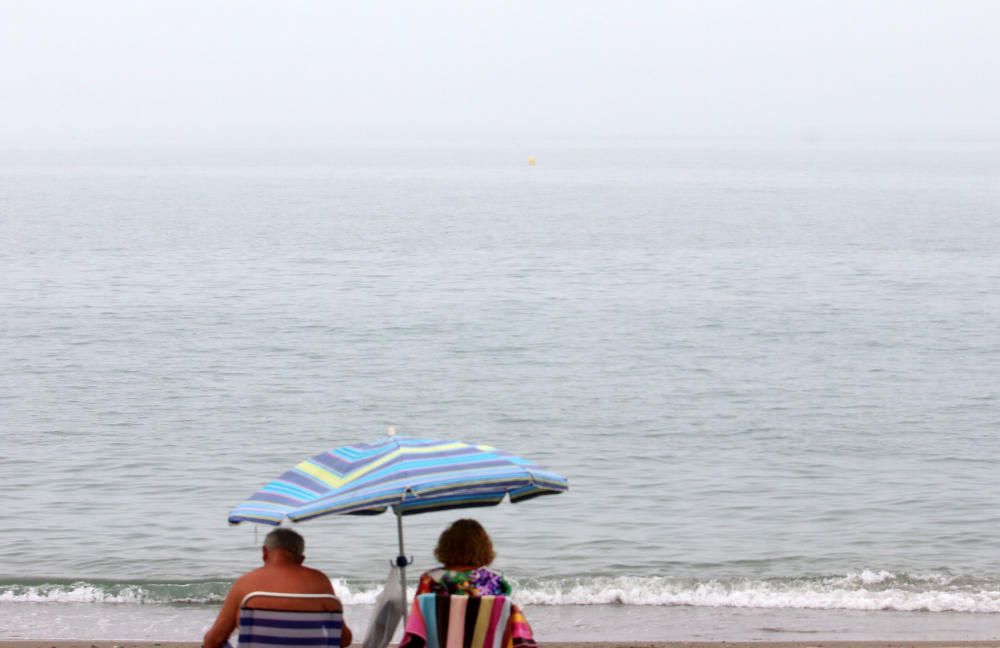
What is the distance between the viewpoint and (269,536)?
594 centimetres

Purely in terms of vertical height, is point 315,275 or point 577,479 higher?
point 315,275

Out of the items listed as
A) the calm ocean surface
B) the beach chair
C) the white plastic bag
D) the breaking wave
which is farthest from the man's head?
the breaking wave

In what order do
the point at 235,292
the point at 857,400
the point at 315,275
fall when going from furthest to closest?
the point at 315,275 < the point at 235,292 < the point at 857,400

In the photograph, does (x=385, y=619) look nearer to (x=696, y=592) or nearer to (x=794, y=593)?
(x=696, y=592)

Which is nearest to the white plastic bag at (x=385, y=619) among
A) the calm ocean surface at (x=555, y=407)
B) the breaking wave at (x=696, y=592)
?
the calm ocean surface at (x=555, y=407)

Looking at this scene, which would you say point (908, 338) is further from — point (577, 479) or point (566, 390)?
point (577, 479)

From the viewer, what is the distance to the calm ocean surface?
513 inches

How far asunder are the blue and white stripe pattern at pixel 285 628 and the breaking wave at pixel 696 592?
649cm

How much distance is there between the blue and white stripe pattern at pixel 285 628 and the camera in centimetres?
580

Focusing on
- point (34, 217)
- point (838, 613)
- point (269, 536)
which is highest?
point (34, 217)

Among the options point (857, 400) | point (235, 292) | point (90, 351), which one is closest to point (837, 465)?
point (857, 400)

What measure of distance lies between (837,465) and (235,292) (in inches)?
1041

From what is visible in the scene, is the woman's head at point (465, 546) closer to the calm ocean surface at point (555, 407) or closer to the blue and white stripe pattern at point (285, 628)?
the blue and white stripe pattern at point (285, 628)

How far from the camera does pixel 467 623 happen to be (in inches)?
221
